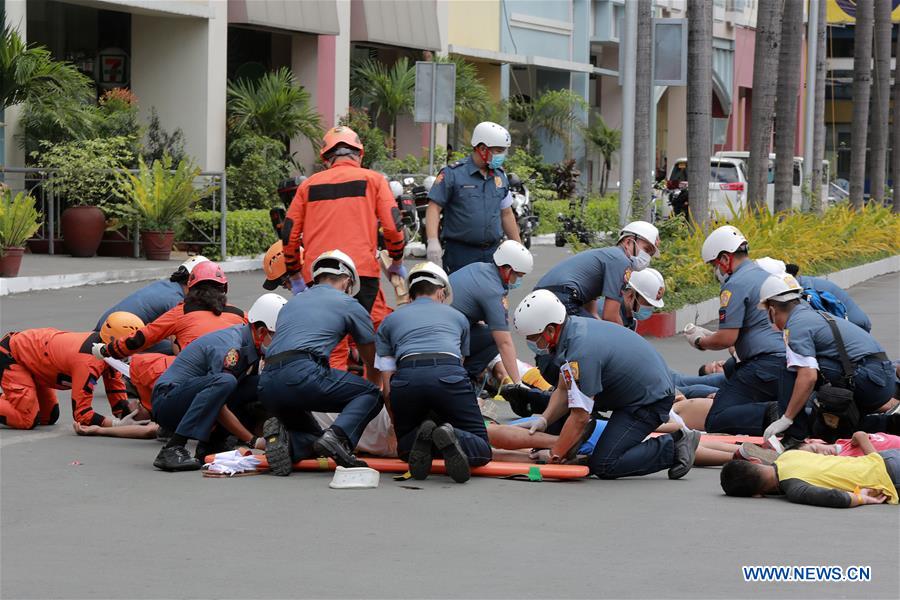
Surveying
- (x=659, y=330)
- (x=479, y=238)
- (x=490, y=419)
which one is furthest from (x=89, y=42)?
(x=490, y=419)

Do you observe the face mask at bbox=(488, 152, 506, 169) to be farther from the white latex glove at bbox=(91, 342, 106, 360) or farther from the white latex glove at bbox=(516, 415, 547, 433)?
the white latex glove at bbox=(91, 342, 106, 360)

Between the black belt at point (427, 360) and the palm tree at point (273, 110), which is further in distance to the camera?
the palm tree at point (273, 110)

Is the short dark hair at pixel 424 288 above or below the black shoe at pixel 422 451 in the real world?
above

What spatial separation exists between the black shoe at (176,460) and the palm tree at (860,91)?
88.9 feet

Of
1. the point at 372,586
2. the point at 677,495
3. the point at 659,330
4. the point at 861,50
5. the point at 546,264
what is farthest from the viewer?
the point at 861,50

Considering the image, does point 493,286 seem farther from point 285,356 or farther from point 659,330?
point 659,330

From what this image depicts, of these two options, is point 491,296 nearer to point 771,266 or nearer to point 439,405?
point 771,266

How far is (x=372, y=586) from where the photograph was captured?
636 centimetres

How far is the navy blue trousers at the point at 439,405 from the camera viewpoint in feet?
29.1

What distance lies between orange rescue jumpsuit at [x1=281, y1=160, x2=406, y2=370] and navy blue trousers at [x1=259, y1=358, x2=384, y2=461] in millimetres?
1968

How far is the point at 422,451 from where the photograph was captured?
28.9 feet

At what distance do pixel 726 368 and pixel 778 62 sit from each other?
662 inches

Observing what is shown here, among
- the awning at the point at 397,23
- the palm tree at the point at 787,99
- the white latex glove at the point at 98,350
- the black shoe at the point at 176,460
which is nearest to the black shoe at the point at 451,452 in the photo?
the black shoe at the point at 176,460

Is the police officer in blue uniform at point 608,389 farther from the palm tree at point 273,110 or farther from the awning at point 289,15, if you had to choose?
the awning at point 289,15
